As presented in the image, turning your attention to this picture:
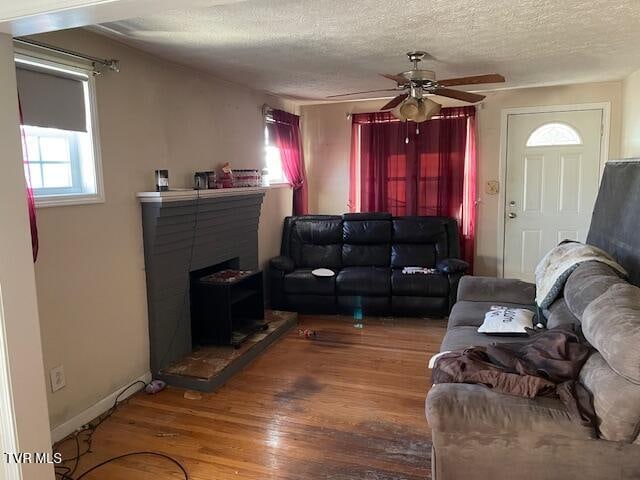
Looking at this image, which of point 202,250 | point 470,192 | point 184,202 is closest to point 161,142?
point 184,202

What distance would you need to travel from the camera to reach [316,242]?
5289mm

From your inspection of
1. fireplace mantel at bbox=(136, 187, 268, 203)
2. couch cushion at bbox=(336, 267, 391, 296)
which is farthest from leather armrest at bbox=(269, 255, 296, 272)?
fireplace mantel at bbox=(136, 187, 268, 203)

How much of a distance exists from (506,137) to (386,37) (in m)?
2.76

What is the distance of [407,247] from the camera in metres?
5.08

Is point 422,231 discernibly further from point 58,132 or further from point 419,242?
point 58,132

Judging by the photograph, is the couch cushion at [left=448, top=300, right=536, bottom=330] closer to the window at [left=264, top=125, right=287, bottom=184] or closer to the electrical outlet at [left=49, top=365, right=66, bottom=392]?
the electrical outlet at [left=49, top=365, right=66, bottom=392]

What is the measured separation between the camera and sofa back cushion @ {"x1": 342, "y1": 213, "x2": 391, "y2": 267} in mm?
5117

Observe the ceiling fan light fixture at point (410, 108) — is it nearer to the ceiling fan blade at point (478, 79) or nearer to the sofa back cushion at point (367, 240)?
the ceiling fan blade at point (478, 79)

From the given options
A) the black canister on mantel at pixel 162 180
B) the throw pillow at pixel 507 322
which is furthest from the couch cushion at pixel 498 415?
the black canister on mantel at pixel 162 180

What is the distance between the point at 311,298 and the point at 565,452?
3.27 meters

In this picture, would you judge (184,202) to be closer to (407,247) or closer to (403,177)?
(407,247)

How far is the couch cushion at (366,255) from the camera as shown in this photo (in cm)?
510

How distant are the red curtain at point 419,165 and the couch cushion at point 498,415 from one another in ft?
12.1

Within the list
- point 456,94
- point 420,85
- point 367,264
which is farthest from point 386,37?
point 367,264
